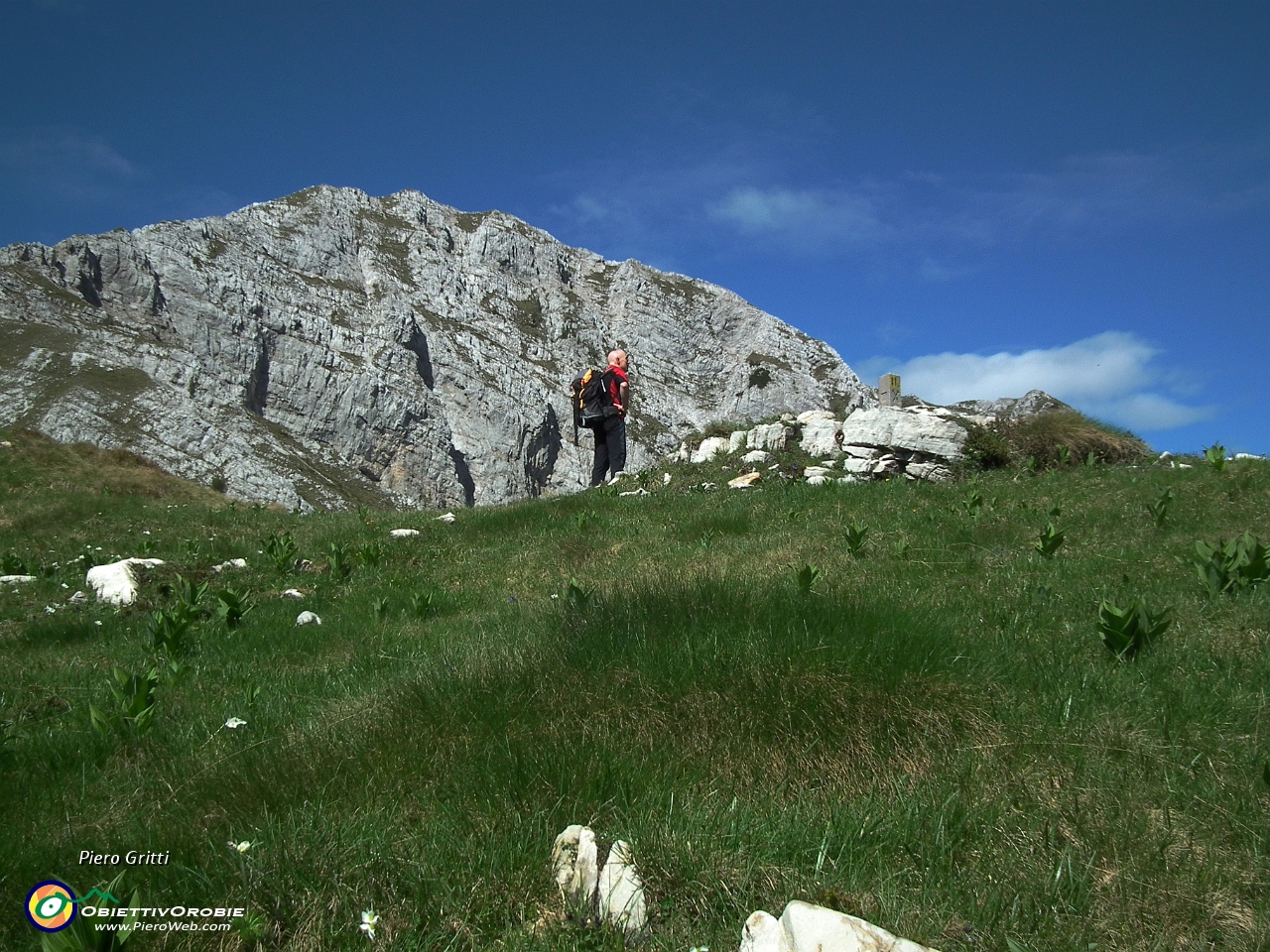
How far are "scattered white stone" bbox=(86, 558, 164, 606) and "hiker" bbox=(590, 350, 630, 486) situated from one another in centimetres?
868

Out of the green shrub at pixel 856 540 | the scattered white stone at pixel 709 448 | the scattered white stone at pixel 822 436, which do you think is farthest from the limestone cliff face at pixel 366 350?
the green shrub at pixel 856 540

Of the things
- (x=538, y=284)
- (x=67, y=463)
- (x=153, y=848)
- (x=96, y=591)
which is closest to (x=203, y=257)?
(x=538, y=284)

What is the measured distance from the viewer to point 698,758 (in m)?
3.61

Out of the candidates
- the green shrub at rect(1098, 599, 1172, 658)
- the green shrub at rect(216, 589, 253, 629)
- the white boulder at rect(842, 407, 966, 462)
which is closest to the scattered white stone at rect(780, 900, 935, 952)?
the green shrub at rect(1098, 599, 1172, 658)

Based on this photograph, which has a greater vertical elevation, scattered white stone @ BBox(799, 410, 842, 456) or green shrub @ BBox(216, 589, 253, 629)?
scattered white stone @ BBox(799, 410, 842, 456)

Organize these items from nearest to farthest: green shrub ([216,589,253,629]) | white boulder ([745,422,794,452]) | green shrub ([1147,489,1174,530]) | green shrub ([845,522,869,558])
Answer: green shrub ([216,589,253,629]) < green shrub ([845,522,869,558]) < green shrub ([1147,489,1174,530]) < white boulder ([745,422,794,452])

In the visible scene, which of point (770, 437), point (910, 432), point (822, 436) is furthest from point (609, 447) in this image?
point (910, 432)

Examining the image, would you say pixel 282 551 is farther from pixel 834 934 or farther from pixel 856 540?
pixel 834 934

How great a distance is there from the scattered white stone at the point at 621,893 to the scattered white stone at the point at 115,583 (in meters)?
8.72

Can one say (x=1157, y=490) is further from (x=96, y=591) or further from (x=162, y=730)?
(x=96, y=591)

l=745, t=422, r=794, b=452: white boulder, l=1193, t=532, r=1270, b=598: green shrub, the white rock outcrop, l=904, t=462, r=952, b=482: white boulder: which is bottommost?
the white rock outcrop

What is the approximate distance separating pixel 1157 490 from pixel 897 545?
4849 millimetres

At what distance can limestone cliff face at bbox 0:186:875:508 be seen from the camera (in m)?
90.4

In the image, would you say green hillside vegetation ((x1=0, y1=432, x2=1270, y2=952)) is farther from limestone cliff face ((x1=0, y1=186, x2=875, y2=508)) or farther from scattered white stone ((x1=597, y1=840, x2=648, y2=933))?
limestone cliff face ((x1=0, y1=186, x2=875, y2=508))
